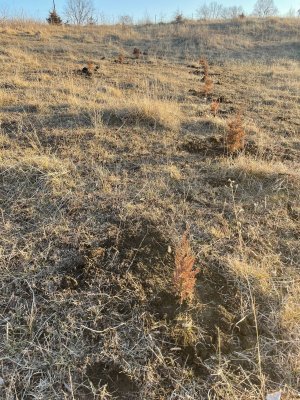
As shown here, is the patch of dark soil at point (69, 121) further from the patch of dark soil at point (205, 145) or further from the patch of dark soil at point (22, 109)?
the patch of dark soil at point (205, 145)

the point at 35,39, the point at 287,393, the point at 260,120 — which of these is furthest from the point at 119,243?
the point at 35,39

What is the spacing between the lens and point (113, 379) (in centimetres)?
199

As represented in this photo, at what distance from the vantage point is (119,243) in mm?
2811

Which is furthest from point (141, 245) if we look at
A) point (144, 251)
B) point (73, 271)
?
point (73, 271)

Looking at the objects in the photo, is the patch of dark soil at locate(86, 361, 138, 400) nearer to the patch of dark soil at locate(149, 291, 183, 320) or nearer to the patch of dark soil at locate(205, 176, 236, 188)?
the patch of dark soil at locate(149, 291, 183, 320)

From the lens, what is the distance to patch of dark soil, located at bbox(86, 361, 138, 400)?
1.93 m

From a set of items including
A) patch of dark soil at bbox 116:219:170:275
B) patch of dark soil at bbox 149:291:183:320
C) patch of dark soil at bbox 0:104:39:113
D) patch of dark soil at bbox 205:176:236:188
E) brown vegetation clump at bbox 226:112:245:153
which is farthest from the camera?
patch of dark soil at bbox 0:104:39:113

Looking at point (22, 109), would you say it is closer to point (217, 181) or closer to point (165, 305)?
point (217, 181)

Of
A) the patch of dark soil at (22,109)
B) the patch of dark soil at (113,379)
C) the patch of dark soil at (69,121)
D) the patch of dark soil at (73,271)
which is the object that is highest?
the patch of dark soil at (22,109)

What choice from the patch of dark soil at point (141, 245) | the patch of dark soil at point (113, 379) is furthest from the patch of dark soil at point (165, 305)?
the patch of dark soil at point (113, 379)

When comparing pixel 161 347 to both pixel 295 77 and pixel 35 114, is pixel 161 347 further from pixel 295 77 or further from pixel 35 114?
pixel 295 77

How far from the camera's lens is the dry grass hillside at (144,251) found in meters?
2.04

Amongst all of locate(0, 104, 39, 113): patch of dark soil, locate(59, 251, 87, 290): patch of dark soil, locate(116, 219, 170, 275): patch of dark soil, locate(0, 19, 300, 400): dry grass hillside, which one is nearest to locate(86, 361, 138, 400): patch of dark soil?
locate(0, 19, 300, 400): dry grass hillside

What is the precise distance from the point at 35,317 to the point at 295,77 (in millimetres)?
11177
